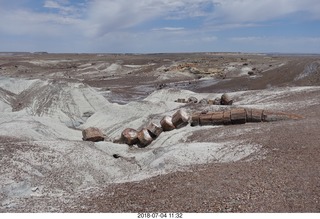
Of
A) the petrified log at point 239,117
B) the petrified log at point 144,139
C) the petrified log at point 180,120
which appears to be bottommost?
the petrified log at point 144,139

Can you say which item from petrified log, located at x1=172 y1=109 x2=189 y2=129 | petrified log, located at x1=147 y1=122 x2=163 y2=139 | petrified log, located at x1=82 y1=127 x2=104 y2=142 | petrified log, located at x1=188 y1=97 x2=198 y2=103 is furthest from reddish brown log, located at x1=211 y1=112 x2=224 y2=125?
petrified log, located at x1=188 y1=97 x2=198 y2=103

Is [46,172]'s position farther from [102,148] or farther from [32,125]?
[32,125]

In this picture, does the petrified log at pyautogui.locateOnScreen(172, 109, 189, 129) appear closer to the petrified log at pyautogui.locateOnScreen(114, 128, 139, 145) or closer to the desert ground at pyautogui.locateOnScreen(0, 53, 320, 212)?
the desert ground at pyautogui.locateOnScreen(0, 53, 320, 212)

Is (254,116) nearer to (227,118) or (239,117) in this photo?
(239,117)

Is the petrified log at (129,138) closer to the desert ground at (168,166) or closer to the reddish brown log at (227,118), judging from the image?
the desert ground at (168,166)

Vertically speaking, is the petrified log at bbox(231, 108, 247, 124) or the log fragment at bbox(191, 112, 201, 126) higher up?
the petrified log at bbox(231, 108, 247, 124)

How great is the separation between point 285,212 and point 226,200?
115cm

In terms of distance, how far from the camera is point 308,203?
7.31 m

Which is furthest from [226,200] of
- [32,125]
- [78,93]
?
[78,93]

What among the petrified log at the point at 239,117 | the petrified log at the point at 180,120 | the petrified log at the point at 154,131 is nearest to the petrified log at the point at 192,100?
the petrified log at the point at 180,120

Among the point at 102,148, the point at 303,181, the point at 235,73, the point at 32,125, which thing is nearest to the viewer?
the point at 303,181

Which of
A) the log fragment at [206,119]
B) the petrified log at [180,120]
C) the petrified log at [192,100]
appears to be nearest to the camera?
the log fragment at [206,119]

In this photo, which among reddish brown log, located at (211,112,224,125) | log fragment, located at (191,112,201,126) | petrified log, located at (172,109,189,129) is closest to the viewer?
reddish brown log, located at (211,112,224,125)

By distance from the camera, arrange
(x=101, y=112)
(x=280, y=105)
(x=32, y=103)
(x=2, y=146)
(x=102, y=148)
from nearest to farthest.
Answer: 1. (x=2, y=146)
2. (x=102, y=148)
3. (x=280, y=105)
4. (x=101, y=112)
5. (x=32, y=103)
